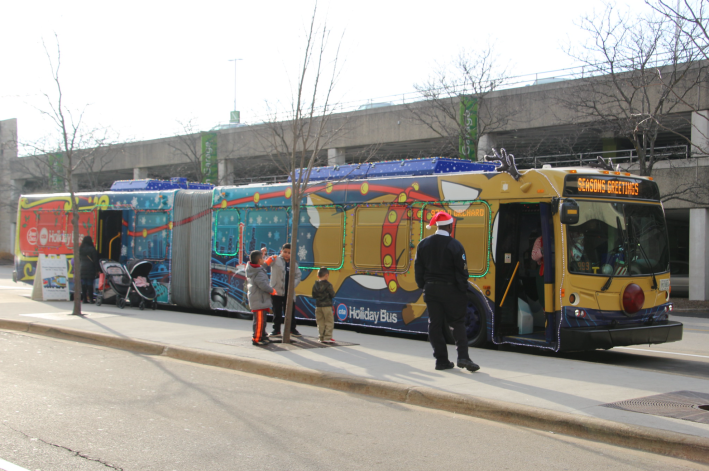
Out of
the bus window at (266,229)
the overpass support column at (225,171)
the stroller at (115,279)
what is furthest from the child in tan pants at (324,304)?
the overpass support column at (225,171)

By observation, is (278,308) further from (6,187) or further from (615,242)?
(6,187)

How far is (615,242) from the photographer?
10.4 m

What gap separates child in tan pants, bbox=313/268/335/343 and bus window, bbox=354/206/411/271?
1.66 metres

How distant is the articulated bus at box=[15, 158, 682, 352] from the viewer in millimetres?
10148

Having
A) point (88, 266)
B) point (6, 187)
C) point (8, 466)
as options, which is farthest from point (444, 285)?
point (6, 187)

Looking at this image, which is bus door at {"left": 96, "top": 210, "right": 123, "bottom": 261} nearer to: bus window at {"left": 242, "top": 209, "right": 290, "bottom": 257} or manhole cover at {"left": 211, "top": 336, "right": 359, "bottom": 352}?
bus window at {"left": 242, "top": 209, "right": 290, "bottom": 257}

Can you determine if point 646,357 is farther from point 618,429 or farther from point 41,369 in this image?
point 41,369

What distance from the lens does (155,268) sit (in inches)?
679

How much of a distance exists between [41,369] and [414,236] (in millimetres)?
6336

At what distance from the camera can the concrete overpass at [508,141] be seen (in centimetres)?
2475

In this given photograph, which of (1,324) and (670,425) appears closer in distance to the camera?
(670,425)

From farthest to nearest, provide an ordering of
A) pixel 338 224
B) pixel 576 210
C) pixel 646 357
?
pixel 338 224, pixel 646 357, pixel 576 210

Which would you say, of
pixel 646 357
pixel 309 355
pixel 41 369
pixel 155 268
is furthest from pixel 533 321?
pixel 155 268

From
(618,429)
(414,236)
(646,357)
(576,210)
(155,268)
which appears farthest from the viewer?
(155,268)
